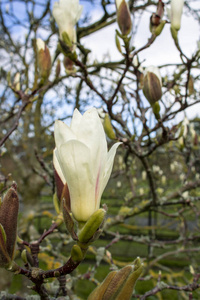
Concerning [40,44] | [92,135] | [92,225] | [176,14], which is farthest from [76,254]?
[176,14]

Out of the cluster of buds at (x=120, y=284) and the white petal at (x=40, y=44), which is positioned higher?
the white petal at (x=40, y=44)

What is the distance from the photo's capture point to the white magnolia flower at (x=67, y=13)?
909 millimetres

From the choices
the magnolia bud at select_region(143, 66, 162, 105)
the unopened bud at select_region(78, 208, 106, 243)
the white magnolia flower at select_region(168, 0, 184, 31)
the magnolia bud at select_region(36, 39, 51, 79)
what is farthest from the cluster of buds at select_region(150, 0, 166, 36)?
the unopened bud at select_region(78, 208, 106, 243)

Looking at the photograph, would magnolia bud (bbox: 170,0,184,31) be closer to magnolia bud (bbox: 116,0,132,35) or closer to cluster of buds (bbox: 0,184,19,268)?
magnolia bud (bbox: 116,0,132,35)

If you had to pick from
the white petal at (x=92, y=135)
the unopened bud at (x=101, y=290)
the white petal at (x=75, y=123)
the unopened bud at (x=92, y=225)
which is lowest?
the unopened bud at (x=101, y=290)

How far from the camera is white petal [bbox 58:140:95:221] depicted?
14.8 inches

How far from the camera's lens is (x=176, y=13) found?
3.18 ft

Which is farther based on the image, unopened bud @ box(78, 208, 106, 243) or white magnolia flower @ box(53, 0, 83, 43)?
white magnolia flower @ box(53, 0, 83, 43)

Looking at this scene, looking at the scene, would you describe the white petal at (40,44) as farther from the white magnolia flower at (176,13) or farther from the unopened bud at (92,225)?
the unopened bud at (92,225)

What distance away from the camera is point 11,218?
15.3 inches

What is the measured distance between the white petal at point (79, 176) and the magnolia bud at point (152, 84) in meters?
0.59

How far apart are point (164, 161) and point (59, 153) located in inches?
180

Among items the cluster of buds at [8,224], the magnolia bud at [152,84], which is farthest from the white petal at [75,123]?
the magnolia bud at [152,84]

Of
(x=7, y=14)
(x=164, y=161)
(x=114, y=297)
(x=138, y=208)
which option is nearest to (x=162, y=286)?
(x=114, y=297)
